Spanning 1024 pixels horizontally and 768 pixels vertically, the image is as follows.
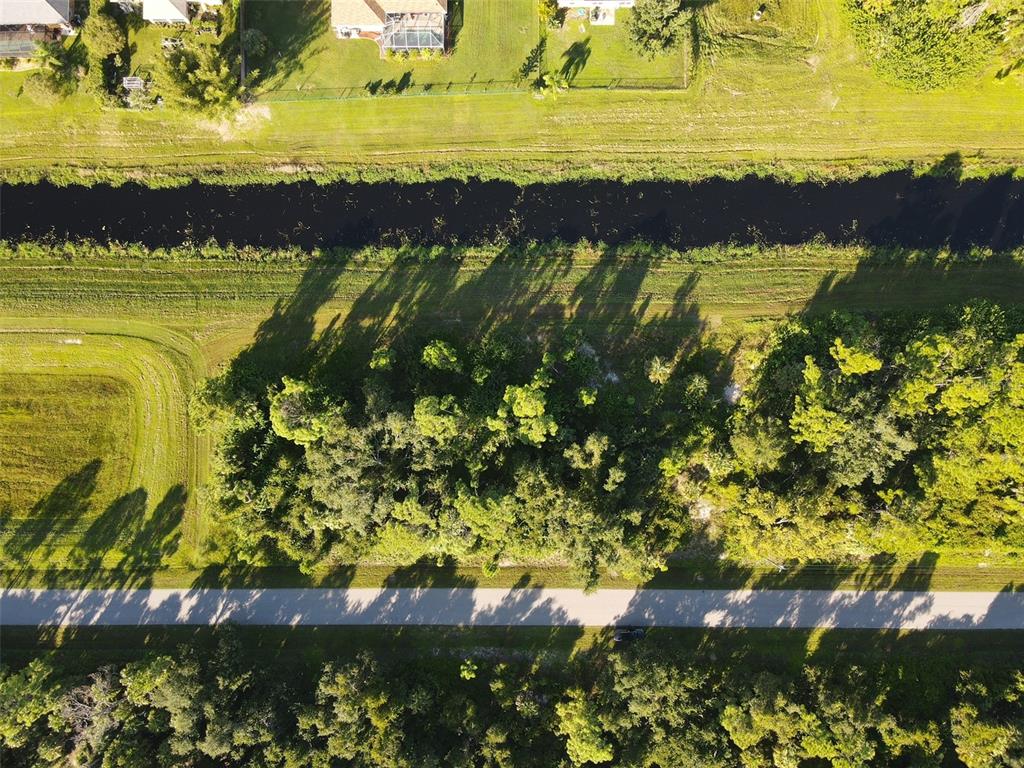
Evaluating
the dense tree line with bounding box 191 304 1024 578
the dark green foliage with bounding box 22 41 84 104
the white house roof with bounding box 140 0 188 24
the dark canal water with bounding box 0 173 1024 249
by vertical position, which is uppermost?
the white house roof with bounding box 140 0 188 24

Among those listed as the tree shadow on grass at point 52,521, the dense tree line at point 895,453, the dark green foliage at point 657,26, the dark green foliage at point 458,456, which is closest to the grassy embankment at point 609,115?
the dark green foliage at point 657,26

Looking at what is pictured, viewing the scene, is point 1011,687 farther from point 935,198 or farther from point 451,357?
point 451,357

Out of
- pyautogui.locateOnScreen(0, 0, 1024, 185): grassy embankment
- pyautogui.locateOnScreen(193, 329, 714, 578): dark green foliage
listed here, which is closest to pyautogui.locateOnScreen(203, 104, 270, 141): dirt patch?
pyautogui.locateOnScreen(0, 0, 1024, 185): grassy embankment

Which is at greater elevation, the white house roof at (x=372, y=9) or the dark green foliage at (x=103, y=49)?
the white house roof at (x=372, y=9)

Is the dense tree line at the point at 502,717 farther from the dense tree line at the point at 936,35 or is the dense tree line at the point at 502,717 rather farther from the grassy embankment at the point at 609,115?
the dense tree line at the point at 936,35

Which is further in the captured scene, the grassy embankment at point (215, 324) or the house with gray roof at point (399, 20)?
the grassy embankment at point (215, 324)

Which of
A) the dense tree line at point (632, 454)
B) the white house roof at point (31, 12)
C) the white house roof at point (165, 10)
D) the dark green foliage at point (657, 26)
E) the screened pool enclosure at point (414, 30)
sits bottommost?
the dense tree line at point (632, 454)

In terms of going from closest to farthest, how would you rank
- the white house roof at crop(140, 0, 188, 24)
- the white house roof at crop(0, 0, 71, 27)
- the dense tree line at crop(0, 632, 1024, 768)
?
the dense tree line at crop(0, 632, 1024, 768), the white house roof at crop(140, 0, 188, 24), the white house roof at crop(0, 0, 71, 27)

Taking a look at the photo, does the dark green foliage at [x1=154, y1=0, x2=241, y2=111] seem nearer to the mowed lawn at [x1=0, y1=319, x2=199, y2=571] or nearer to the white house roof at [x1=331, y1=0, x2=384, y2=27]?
the white house roof at [x1=331, y1=0, x2=384, y2=27]
